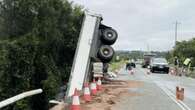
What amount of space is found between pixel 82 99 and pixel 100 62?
5753mm

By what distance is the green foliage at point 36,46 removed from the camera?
2912cm

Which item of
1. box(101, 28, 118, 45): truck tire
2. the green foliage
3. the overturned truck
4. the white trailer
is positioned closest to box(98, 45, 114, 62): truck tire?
the overturned truck

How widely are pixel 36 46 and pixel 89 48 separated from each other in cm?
898

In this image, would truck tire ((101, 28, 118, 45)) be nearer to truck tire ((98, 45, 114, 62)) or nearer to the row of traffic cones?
truck tire ((98, 45, 114, 62))

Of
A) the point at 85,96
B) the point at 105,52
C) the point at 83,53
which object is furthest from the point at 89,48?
the point at 85,96

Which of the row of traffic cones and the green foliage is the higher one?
the green foliage

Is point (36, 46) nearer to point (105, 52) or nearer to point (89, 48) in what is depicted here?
point (105, 52)

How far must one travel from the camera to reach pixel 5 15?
3412 centimetres

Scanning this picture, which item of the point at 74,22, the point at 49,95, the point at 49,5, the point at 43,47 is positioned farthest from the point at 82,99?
the point at 74,22

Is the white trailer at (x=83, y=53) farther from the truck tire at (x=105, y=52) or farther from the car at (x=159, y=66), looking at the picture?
the car at (x=159, y=66)

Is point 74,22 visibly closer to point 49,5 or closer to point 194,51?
point 49,5

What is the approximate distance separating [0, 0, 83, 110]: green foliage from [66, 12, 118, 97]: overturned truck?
6.00 meters

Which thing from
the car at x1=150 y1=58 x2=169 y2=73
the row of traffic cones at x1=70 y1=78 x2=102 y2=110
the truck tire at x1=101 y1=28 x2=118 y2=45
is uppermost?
the truck tire at x1=101 y1=28 x2=118 y2=45

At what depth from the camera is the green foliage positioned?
1147 inches
